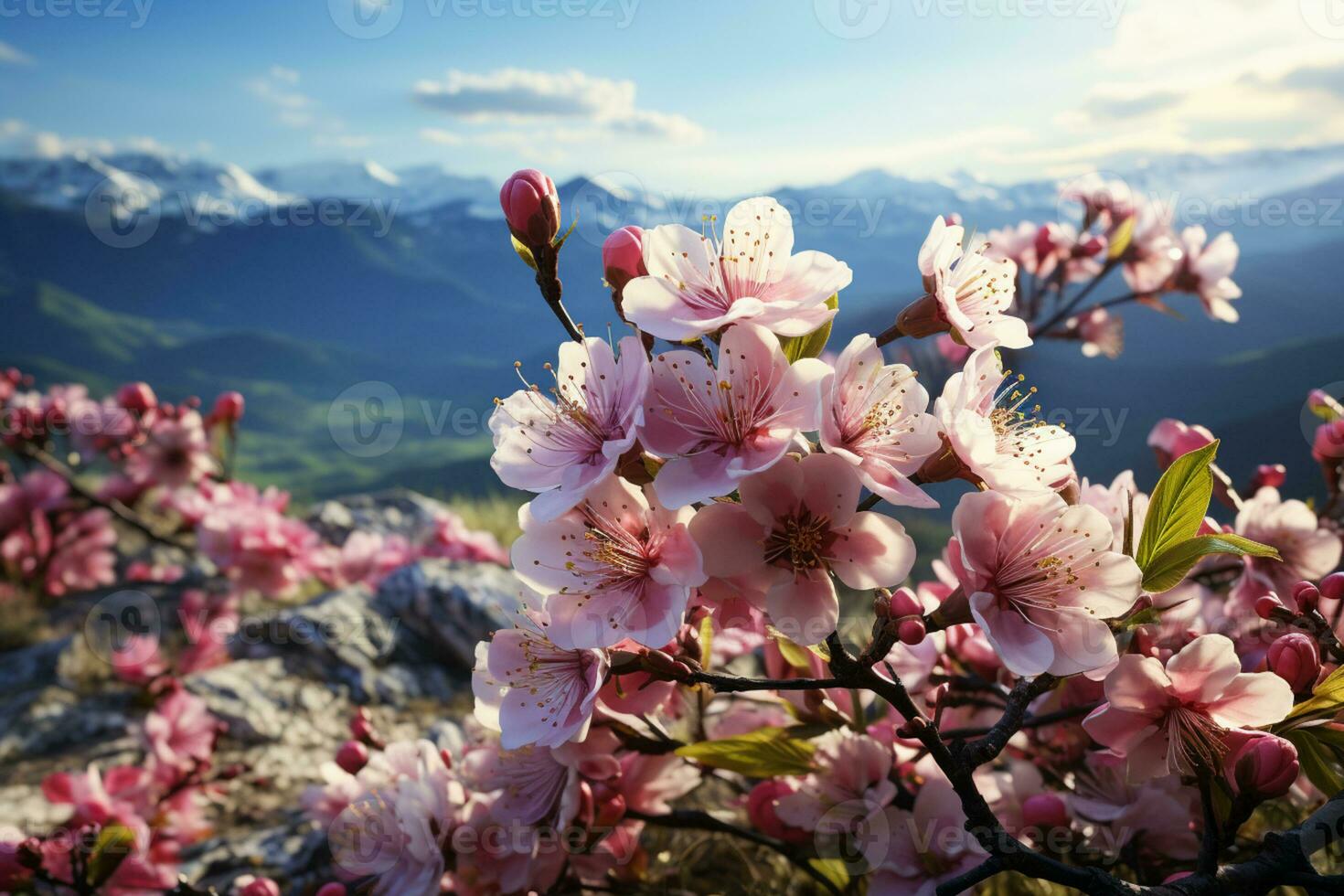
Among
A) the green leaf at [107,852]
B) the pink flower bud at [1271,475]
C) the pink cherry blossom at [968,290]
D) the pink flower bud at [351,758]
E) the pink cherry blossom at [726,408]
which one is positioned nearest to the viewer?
the pink cherry blossom at [726,408]

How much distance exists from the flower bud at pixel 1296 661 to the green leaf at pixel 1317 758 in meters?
0.06

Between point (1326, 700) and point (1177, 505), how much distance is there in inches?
9.6

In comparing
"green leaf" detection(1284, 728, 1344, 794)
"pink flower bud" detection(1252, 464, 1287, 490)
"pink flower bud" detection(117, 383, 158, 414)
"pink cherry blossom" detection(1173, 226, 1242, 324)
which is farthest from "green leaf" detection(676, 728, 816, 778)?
"pink flower bud" detection(117, 383, 158, 414)

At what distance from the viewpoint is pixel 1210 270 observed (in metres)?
2.34

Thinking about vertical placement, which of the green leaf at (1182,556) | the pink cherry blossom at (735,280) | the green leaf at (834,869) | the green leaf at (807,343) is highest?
the pink cherry blossom at (735,280)

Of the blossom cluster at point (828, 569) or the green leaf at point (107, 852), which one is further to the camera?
the green leaf at point (107, 852)

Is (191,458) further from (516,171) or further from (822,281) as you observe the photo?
(822,281)

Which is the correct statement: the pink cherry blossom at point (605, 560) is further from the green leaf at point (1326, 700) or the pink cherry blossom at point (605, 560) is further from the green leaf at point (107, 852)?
the green leaf at point (107, 852)

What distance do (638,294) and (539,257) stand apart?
162 mm

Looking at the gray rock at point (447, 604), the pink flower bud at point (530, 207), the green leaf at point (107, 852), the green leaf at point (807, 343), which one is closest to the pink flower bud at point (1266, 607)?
the green leaf at point (807, 343)

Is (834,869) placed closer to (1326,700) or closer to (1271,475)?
(1326,700)

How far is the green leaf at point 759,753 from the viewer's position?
1.03m

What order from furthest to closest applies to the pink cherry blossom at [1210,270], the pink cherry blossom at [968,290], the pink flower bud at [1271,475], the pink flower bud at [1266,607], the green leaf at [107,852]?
the pink cherry blossom at [1210,270] → the pink flower bud at [1271,475] → the green leaf at [107,852] → the pink flower bud at [1266,607] → the pink cherry blossom at [968,290]

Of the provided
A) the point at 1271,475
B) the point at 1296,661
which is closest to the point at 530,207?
the point at 1296,661
